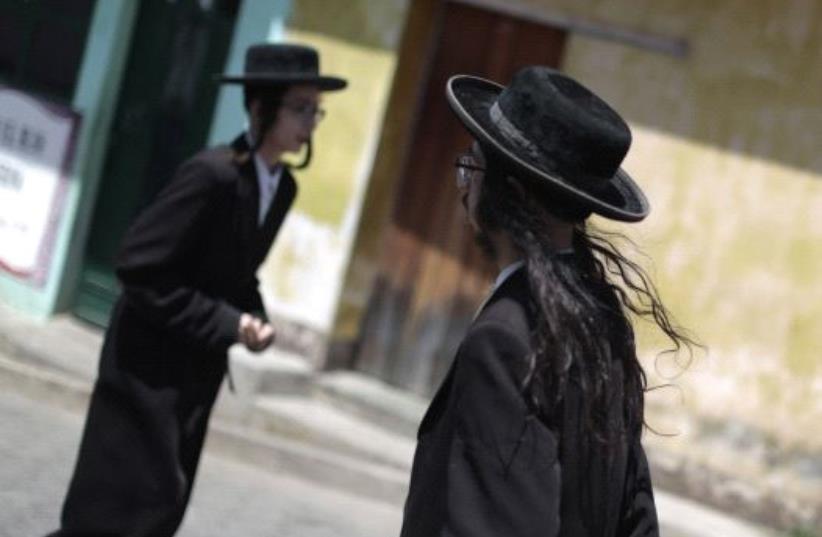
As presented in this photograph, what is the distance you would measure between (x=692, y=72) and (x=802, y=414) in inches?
75.5

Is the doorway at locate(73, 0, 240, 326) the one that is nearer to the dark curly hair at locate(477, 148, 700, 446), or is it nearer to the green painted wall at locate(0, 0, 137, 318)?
the green painted wall at locate(0, 0, 137, 318)

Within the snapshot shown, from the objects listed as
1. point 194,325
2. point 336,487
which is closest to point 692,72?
point 336,487

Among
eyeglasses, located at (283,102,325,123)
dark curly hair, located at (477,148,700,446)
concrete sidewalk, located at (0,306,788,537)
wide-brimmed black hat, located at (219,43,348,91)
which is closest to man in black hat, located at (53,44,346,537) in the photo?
eyeglasses, located at (283,102,325,123)

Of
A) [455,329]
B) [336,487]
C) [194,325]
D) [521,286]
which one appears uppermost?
[521,286]

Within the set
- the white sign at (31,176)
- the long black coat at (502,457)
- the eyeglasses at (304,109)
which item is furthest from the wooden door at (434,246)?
the long black coat at (502,457)

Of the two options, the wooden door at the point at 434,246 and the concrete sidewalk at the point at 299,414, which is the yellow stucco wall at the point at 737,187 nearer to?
the concrete sidewalk at the point at 299,414

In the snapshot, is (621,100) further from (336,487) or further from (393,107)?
(336,487)

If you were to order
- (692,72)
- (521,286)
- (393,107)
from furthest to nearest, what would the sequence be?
(393,107) → (692,72) → (521,286)

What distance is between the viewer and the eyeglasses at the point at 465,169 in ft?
9.01

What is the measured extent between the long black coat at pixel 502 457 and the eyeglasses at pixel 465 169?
0.21 meters

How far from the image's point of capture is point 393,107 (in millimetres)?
8781

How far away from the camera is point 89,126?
9086 millimetres

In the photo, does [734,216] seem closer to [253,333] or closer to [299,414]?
[299,414]

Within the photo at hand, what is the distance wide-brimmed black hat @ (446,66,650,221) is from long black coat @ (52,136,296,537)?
1.52m
